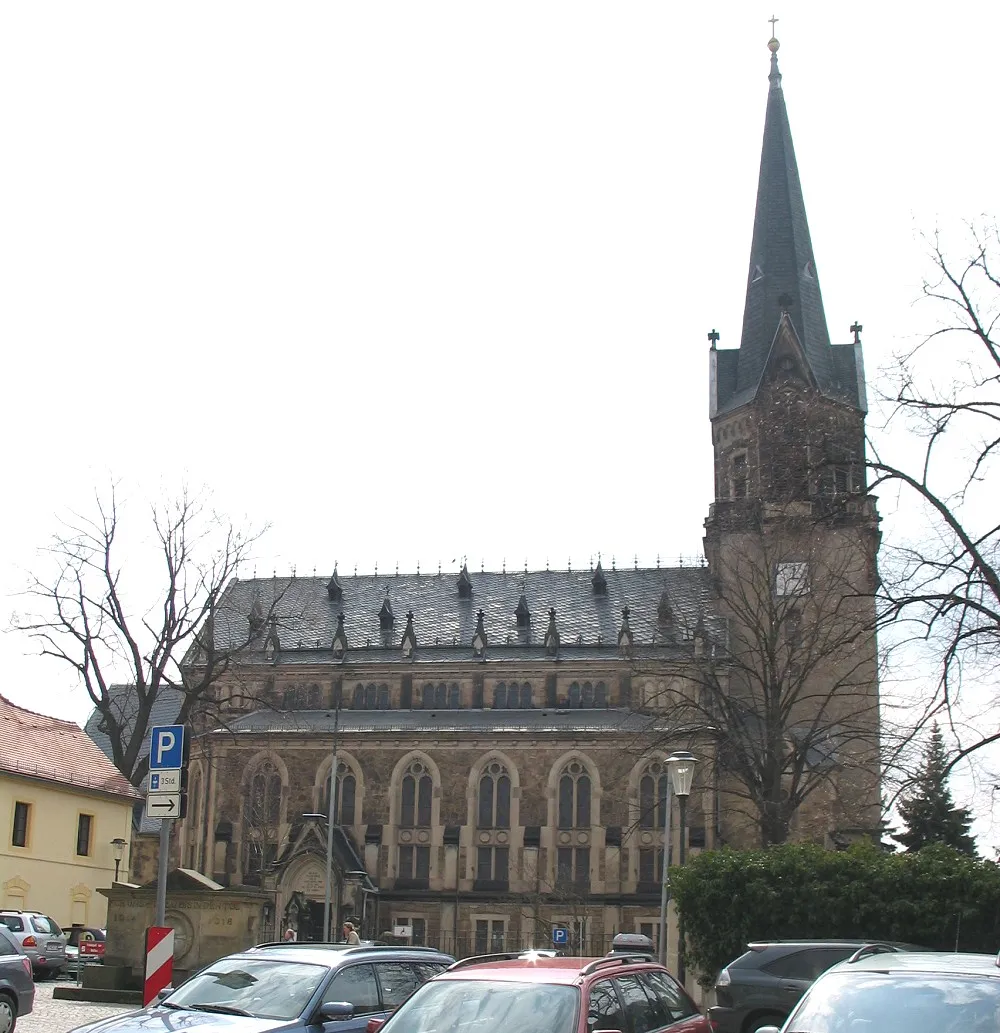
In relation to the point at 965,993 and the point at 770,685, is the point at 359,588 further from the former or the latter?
the point at 965,993

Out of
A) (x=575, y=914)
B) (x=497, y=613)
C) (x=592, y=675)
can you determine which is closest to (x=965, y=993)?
(x=575, y=914)

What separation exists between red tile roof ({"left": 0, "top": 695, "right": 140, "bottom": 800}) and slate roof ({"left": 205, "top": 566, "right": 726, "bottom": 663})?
13.1 meters

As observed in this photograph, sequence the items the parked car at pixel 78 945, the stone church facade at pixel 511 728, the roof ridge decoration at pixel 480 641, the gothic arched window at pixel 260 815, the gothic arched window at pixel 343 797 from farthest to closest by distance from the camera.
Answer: the roof ridge decoration at pixel 480 641, the gothic arched window at pixel 343 797, the gothic arched window at pixel 260 815, the stone church facade at pixel 511 728, the parked car at pixel 78 945

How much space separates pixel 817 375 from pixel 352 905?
86.4 feet

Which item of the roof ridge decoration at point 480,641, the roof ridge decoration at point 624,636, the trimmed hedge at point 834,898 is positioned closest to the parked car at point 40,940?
the trimmed hedge at point 834,898

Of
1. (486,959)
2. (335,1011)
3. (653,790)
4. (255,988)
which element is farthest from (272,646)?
(486,959)

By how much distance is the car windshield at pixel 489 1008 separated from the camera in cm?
802

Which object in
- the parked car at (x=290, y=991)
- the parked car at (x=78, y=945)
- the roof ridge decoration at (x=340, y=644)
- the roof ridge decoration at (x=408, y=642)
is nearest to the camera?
the parked car at (x=290, y=991)

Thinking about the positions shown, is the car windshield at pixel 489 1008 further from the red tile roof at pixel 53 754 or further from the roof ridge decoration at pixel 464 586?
the roof ridge decoration at pixel 464 586

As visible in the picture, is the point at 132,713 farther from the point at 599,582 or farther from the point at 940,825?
the point at 940,825

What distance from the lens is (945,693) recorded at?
Answer: 54.8 ft

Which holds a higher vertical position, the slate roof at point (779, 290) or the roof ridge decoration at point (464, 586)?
the slate roof at point (779, 290)

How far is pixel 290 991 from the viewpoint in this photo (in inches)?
419

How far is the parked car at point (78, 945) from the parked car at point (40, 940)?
0.83 meters
